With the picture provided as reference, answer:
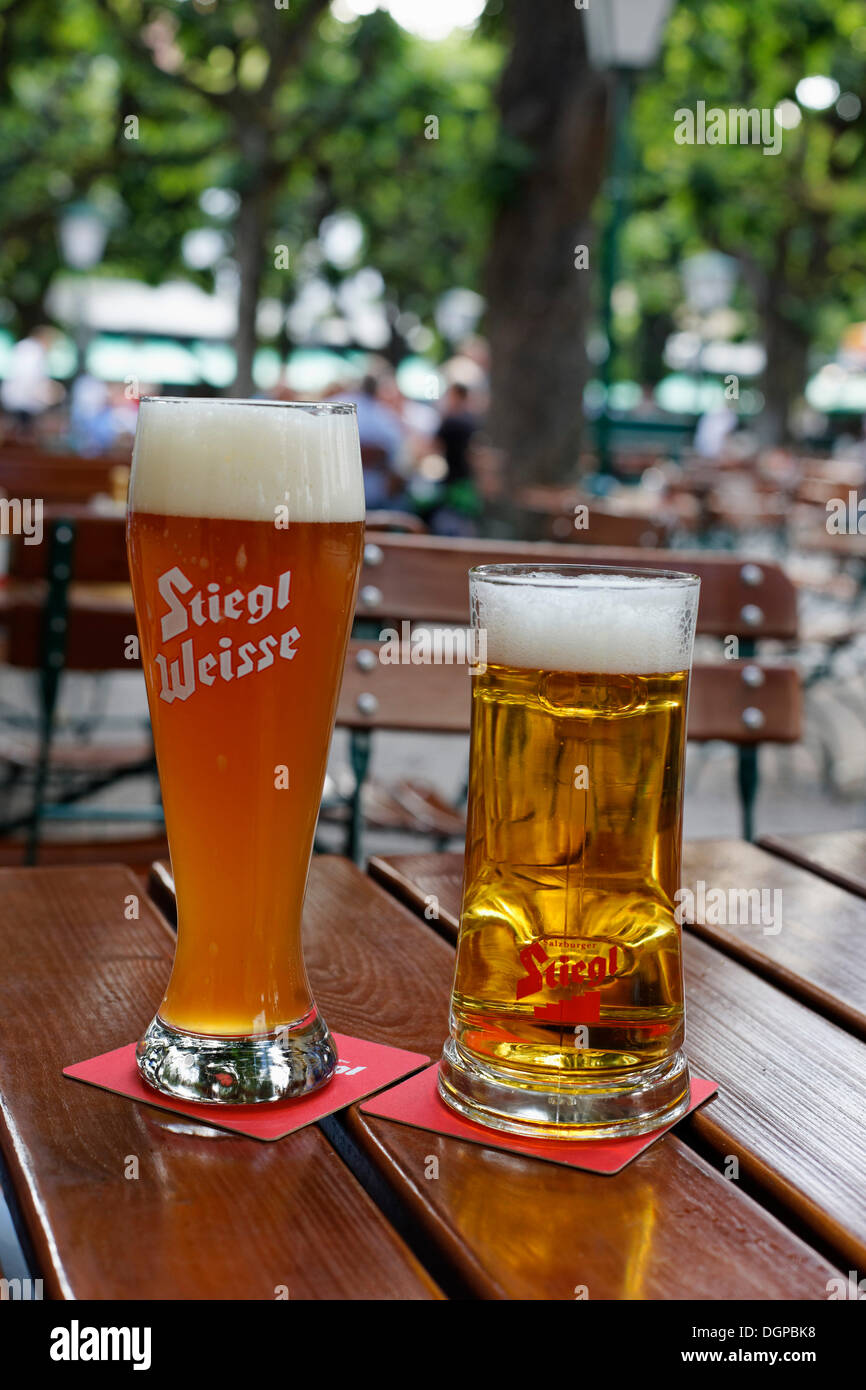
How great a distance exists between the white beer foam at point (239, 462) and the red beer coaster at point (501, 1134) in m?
0.30

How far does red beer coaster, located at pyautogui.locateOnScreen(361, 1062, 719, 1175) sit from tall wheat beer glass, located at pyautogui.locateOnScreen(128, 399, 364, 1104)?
0.05 meters

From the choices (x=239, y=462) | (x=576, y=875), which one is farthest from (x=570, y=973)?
(x=239, y=462)

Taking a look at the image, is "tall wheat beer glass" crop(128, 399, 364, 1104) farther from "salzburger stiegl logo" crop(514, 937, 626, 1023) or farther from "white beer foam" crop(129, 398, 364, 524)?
"salzburger stiegl logo" crop(514, 937, 626, 1023)

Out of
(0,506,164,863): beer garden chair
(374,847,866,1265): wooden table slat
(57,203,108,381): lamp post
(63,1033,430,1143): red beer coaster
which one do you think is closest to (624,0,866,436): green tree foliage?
(57,203,108,381): lamp post

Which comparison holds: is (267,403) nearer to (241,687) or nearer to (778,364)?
(241,687)

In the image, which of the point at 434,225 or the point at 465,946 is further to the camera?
the point at 434,225

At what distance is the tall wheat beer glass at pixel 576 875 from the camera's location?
2.38ft

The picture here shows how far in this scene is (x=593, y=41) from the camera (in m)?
5.94

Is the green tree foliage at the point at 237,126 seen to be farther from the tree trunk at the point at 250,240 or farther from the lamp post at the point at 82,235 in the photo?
the lamp post at the point at 82,235

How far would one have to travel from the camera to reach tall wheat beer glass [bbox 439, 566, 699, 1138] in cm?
72
